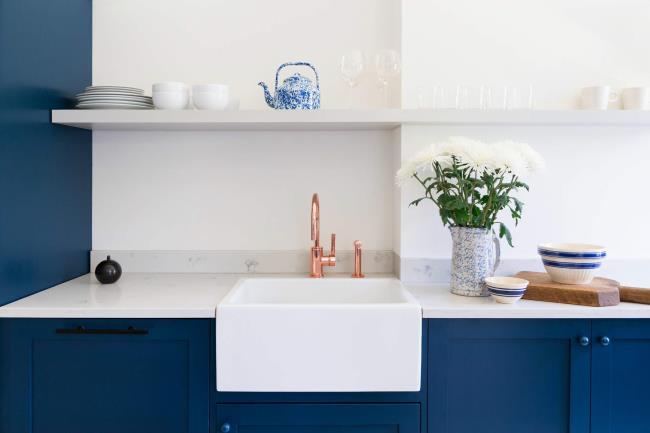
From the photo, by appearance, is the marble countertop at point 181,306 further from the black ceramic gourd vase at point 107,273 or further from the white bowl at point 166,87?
the white bowl at point 166,87

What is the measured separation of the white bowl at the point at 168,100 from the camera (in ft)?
6.77

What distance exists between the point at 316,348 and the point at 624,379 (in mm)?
1007

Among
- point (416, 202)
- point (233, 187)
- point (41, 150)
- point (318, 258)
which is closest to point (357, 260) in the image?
point (318, 258)

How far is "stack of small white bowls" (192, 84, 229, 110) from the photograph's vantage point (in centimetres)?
205

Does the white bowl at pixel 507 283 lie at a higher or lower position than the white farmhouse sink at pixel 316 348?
higher

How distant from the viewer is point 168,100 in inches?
81.3

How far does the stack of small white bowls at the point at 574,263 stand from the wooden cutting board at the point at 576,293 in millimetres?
28

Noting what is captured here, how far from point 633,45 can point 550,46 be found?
343 millimetres

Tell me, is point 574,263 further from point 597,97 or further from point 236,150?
point 236,150

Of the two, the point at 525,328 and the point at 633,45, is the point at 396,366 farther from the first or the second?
the point at 633,45

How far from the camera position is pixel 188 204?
2391 mm

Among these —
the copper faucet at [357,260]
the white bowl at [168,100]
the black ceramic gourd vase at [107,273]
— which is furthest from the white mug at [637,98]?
the black ceramic gourd vase at [107,273]

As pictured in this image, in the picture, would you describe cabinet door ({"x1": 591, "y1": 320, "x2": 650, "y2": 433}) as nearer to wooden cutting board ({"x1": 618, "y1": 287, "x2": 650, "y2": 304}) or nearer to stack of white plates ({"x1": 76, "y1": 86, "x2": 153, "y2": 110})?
wooden cutting board ({"x1": 618, "y1": 287, "x2": 650, "y2": 304})

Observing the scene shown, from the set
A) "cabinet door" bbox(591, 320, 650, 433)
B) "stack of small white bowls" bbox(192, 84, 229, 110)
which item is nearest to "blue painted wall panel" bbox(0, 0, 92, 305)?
"stack of small white bowls" bbox(192, 84, 229, 110)
